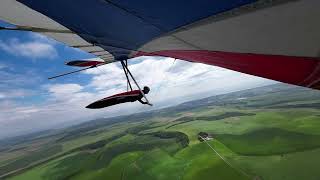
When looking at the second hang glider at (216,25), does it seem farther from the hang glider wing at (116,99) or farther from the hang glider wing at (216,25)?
the hang glider wing at (116,99)

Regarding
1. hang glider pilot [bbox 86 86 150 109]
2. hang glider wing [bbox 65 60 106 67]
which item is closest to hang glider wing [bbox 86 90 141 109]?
hang glider pilot [bbox 86 86 150 109]

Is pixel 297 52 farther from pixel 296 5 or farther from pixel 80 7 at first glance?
pixel 80 7

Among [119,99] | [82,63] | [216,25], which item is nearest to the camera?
[216,25]

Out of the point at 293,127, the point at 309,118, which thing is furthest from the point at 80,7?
the point at 309,118

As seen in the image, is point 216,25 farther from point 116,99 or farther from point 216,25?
point 116,99

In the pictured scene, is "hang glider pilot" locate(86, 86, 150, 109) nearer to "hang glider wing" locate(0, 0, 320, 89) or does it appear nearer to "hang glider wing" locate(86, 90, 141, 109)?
"hang glider wing" locate(86, 90, 141, 109)

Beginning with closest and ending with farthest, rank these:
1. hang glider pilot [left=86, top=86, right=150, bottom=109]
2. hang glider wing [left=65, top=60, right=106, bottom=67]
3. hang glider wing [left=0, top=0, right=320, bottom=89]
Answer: hang glider wing [left=0, top=0, right=320, bottom=89], hang glider pilot [left=86, top=86, right=150, bottom=109], hang glider wing [left=65, top=60, right=106, bottom=67]

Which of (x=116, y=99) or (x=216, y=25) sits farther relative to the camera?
(x=116, y=99)

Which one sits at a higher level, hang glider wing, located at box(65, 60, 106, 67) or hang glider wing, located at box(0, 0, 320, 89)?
hang glider wing, located at box(65, 60, 106, 67)

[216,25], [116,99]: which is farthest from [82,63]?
[216,25]
